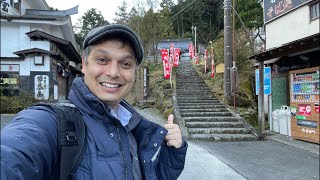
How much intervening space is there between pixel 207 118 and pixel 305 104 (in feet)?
8.58

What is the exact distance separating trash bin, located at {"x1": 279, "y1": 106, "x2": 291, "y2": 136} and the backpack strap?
23.3ft

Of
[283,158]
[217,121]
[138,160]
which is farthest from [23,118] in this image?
[217,121]

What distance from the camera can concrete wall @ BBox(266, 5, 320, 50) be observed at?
717 centimetres

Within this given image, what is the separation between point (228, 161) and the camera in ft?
16.0

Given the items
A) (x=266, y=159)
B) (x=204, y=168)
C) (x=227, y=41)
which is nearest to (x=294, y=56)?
(x=227, y=41)

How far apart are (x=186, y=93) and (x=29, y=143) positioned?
10.5 metres

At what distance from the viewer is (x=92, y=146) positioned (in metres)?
0.88

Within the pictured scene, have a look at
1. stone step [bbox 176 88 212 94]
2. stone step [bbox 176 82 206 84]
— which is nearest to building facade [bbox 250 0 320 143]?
stone step [bbox 176 88 212 94]

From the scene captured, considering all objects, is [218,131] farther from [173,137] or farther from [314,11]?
[173,137]

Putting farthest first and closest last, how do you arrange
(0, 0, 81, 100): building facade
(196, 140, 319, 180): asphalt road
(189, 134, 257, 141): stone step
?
(189, 134, 257, 141): stone step, (196, 140, 319, 180): asphalt road, (0, 0, 81, 100): building facade

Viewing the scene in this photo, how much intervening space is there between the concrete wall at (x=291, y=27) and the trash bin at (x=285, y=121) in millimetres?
2009

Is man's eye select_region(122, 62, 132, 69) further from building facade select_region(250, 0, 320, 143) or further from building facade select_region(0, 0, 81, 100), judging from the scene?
building facade select_region(250, 0, 320, 143)

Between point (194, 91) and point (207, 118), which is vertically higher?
point (194, 91)

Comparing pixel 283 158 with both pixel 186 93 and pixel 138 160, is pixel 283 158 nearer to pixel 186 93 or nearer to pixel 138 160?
pixel 138 160
